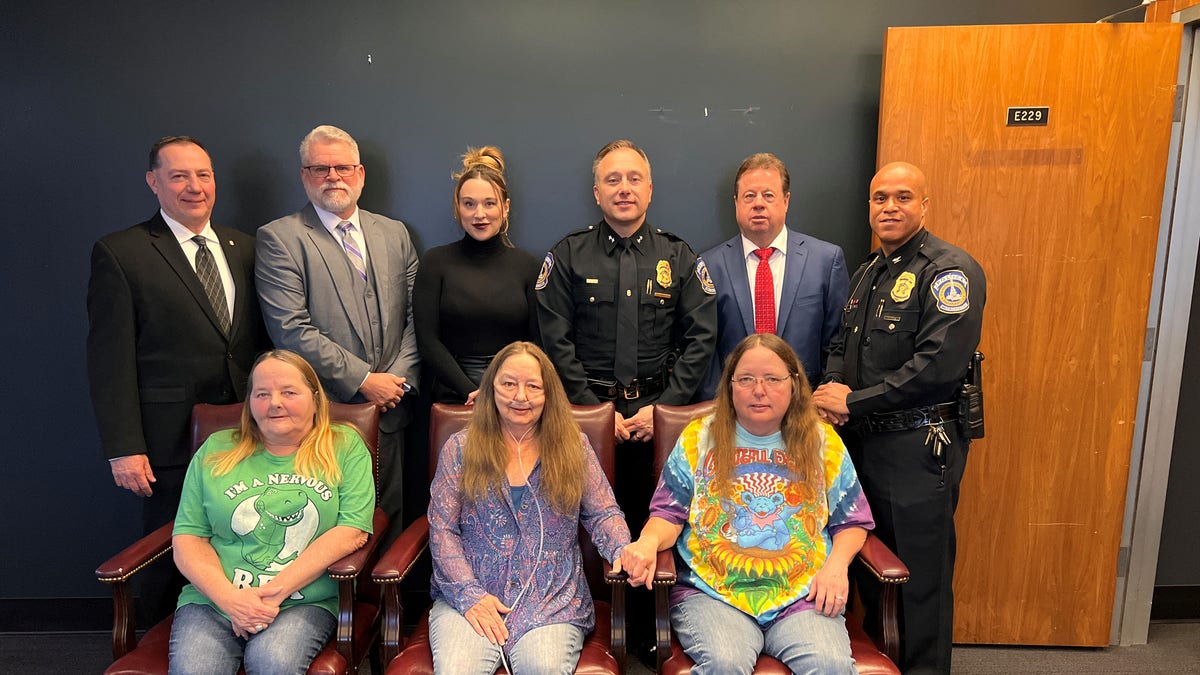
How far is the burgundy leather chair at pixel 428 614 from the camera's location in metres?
1.83

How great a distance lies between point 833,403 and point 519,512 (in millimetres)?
1084

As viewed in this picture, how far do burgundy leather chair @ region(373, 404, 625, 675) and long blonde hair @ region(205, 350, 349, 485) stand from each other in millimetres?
302

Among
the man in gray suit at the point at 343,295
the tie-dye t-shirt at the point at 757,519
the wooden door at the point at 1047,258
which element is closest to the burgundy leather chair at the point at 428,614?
the tie-dye t-shirt at the point at 757,519

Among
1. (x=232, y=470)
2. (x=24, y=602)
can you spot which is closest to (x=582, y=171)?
(x=232, y=470)

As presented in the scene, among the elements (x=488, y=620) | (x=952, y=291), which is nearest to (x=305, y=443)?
(x=488, y=620)

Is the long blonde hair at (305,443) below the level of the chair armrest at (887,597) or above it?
above

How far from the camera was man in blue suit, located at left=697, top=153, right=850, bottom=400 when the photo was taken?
262 centimetres

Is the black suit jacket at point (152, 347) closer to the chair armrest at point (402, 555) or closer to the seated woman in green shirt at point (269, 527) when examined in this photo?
the seated woman in green shirt at point (269, 527)

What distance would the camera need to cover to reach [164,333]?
7.95 ft

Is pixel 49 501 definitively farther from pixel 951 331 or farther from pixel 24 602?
pixel 951 331

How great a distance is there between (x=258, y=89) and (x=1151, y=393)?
12.2ft

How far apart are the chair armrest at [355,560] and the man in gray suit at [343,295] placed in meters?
0.50

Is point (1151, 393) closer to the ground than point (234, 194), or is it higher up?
closer to the ground

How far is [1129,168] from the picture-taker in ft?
8.58
